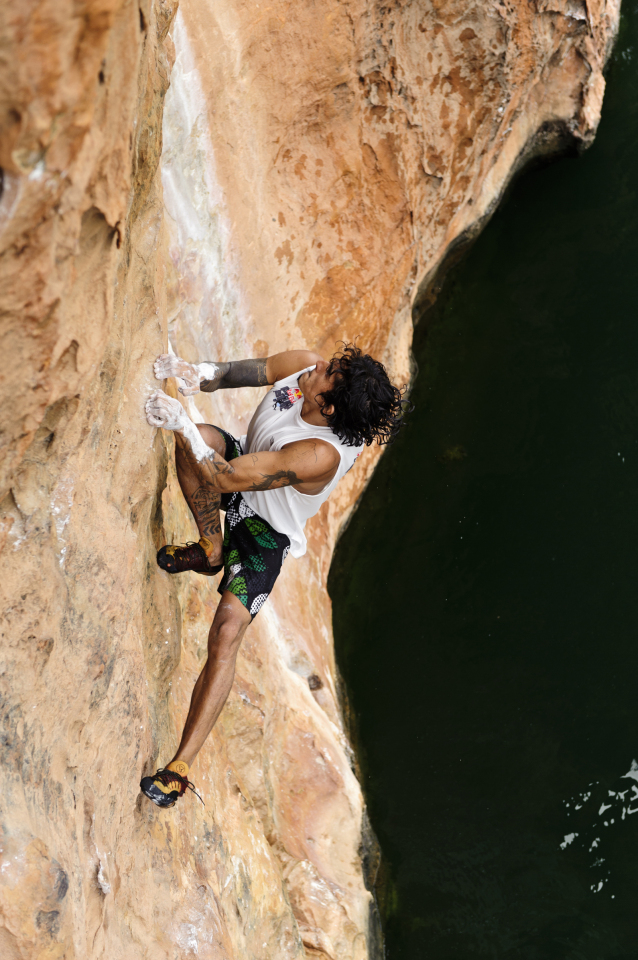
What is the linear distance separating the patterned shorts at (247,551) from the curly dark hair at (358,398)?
0.54 meters

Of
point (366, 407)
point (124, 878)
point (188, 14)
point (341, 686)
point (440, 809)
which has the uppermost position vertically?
point (188, 14)

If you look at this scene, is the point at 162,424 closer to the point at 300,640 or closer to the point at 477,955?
the point at 300,640

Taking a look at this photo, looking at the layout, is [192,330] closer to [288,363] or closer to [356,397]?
[288,363]

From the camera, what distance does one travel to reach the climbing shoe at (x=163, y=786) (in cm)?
272

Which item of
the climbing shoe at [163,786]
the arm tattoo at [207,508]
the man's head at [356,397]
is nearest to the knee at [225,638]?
the arm tattoo at [207,508]

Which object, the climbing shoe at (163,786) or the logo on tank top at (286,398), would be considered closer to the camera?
the climbing shoe at (163,786)

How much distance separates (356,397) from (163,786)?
165cm

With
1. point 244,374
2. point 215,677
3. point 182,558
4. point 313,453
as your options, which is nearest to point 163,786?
point 215,677

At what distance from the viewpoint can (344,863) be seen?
501 centimetres

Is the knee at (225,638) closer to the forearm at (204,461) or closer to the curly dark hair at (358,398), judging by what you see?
the forearm at (204,461)

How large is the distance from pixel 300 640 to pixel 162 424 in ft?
9.70

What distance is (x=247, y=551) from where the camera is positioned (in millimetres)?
3186

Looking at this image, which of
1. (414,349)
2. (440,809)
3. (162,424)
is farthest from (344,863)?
(414,349)

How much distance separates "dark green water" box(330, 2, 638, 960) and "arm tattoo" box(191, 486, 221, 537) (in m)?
3.11
